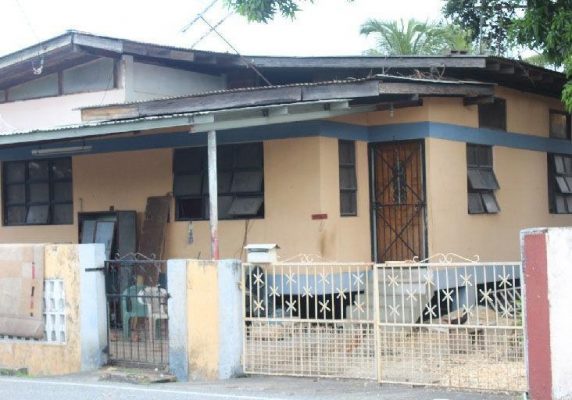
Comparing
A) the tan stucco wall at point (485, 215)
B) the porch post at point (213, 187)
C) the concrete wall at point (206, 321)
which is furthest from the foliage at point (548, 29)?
the concrete wall at point (206, 321)

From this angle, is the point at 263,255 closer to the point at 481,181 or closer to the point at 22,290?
the point at 22,290

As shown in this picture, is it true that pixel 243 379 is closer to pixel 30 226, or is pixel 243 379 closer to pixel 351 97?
pixel 351 97

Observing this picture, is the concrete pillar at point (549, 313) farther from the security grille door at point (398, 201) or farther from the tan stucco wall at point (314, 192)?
the security grille door at point (398, 201)

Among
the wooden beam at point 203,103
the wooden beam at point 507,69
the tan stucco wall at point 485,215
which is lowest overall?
the tan stucco wall at point 485,215

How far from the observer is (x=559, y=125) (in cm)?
1834

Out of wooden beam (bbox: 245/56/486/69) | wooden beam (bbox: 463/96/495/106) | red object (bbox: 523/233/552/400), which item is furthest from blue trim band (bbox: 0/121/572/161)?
red object (bbox: 523/233/552/400)

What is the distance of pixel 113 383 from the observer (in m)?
10.5

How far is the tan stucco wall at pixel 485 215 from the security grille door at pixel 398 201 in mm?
236

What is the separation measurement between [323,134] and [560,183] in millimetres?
6775

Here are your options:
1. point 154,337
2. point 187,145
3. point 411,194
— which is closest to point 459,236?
point 411,194

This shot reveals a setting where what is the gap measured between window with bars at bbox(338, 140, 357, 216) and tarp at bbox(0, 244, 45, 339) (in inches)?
197

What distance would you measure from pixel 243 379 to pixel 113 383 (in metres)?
1.62

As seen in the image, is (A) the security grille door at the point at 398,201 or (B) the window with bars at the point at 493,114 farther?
Answer: (B) the window with bars at the point at 493,114

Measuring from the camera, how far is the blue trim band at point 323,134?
547 inches
